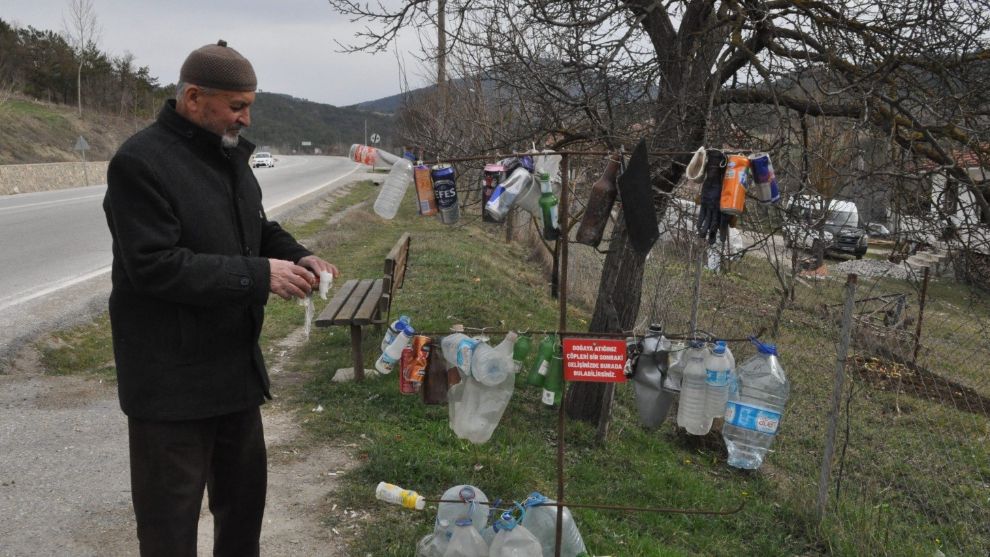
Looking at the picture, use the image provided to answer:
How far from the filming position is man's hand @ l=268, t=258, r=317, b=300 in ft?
7.09

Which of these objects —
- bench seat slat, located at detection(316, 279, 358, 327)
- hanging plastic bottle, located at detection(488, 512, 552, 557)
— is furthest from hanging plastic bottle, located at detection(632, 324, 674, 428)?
bench seat slat, located at detection(316, 279, 358, 327)

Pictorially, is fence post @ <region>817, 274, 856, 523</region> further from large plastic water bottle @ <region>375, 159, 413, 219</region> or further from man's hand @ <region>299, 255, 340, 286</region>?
man's hand @ <region>299, 255, 340, 286</region>

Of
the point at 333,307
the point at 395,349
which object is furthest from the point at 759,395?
the point at 333,307

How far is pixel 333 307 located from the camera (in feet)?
20.1

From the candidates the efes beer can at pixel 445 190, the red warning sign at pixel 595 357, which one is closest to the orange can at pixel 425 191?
the efes beer can at pixel 445 190

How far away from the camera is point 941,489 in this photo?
224 inches

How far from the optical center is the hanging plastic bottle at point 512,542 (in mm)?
2830

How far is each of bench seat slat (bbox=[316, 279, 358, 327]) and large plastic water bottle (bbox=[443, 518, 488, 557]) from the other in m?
2.99

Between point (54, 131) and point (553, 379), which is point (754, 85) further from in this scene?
point (54, 131)

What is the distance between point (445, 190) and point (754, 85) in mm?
3166

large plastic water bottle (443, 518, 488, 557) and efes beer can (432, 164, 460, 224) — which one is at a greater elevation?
efes beer can (432, 164, 460, 224)

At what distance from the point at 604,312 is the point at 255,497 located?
11.1ft

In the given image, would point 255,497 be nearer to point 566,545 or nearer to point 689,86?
point 566,545

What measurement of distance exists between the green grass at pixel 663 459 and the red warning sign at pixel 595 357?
127 cm
